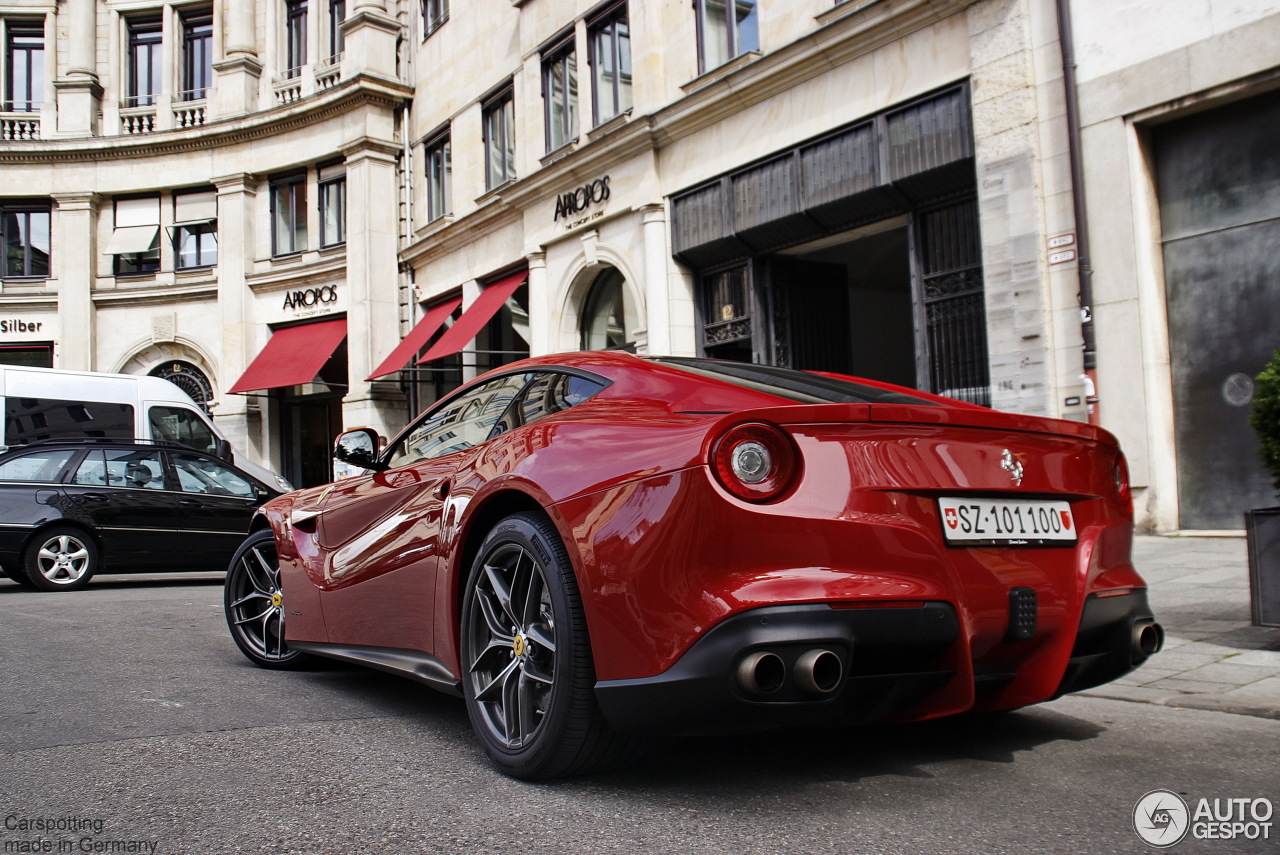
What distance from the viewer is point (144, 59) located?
90.3ft

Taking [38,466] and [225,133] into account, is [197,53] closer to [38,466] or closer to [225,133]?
[225,133]

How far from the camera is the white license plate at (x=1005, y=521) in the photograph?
2.72 meters

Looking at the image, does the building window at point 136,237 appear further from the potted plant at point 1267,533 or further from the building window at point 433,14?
the potted plant at point 1267,533

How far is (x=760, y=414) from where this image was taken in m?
2.65

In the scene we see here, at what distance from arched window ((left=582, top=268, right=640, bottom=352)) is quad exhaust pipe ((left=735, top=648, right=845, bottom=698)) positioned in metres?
14.0

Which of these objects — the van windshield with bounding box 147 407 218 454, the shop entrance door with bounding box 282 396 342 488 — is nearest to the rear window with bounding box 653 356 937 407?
the van windshield with bounding box 147 407 218 454

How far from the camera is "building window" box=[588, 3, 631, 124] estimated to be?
624 inches

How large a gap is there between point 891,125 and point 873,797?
33.2 ft

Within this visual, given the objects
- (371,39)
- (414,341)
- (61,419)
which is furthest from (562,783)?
(371,39)

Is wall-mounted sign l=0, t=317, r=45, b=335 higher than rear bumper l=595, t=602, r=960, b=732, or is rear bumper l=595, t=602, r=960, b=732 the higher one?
wall-mounted sign l=0, t=317, r=45, b=335

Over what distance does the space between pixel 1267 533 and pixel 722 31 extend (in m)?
11.1

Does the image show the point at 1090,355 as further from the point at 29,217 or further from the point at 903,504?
the point at 29,217

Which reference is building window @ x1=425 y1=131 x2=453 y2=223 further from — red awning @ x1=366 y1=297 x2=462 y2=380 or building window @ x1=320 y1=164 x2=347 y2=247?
building window @ x1=320 y1=164 x2=347 y2=247

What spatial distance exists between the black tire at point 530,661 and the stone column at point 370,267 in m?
19.8
